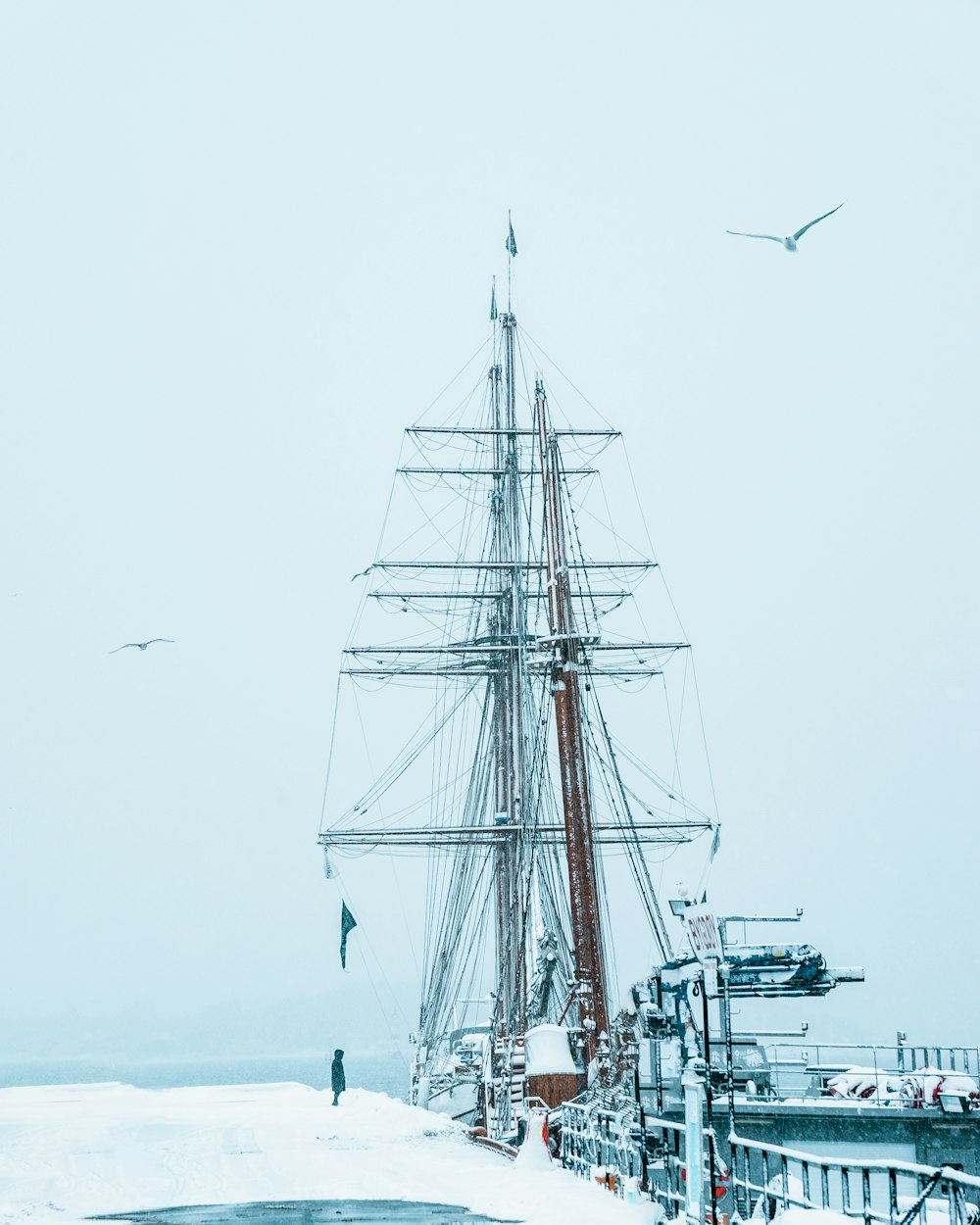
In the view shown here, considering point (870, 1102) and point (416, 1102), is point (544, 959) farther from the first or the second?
point (416, 1102)

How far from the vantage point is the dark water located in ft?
51.3

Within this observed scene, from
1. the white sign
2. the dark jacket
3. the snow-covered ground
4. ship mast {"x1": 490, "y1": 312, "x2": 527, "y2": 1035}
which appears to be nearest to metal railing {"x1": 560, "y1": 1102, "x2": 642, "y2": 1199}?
the snow-covered ground

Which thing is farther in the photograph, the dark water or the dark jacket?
the dark jacket

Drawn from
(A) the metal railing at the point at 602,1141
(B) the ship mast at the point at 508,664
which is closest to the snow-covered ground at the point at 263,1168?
(A) the metal railing at the point at 602,1141

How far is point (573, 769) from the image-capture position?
106ft

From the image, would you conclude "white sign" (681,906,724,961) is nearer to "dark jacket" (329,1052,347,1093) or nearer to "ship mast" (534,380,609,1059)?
"ship mast" (534,380,609,1059)

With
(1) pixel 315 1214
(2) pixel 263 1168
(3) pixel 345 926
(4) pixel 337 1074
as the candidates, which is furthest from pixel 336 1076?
(1) pixel 315 1214

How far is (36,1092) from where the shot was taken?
6981cm

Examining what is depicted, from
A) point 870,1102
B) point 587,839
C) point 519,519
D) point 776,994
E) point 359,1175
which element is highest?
point 519,519

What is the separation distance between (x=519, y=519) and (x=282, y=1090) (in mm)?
34667

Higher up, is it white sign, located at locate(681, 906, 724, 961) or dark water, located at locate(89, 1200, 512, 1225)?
white sign, located at locate(681, 906, 724, 961)

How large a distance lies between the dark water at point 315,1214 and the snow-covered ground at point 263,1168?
0.50m

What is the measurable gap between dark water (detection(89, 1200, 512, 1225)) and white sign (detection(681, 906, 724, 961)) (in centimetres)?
424

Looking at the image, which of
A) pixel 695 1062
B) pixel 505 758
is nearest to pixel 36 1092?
pixel 505 758
